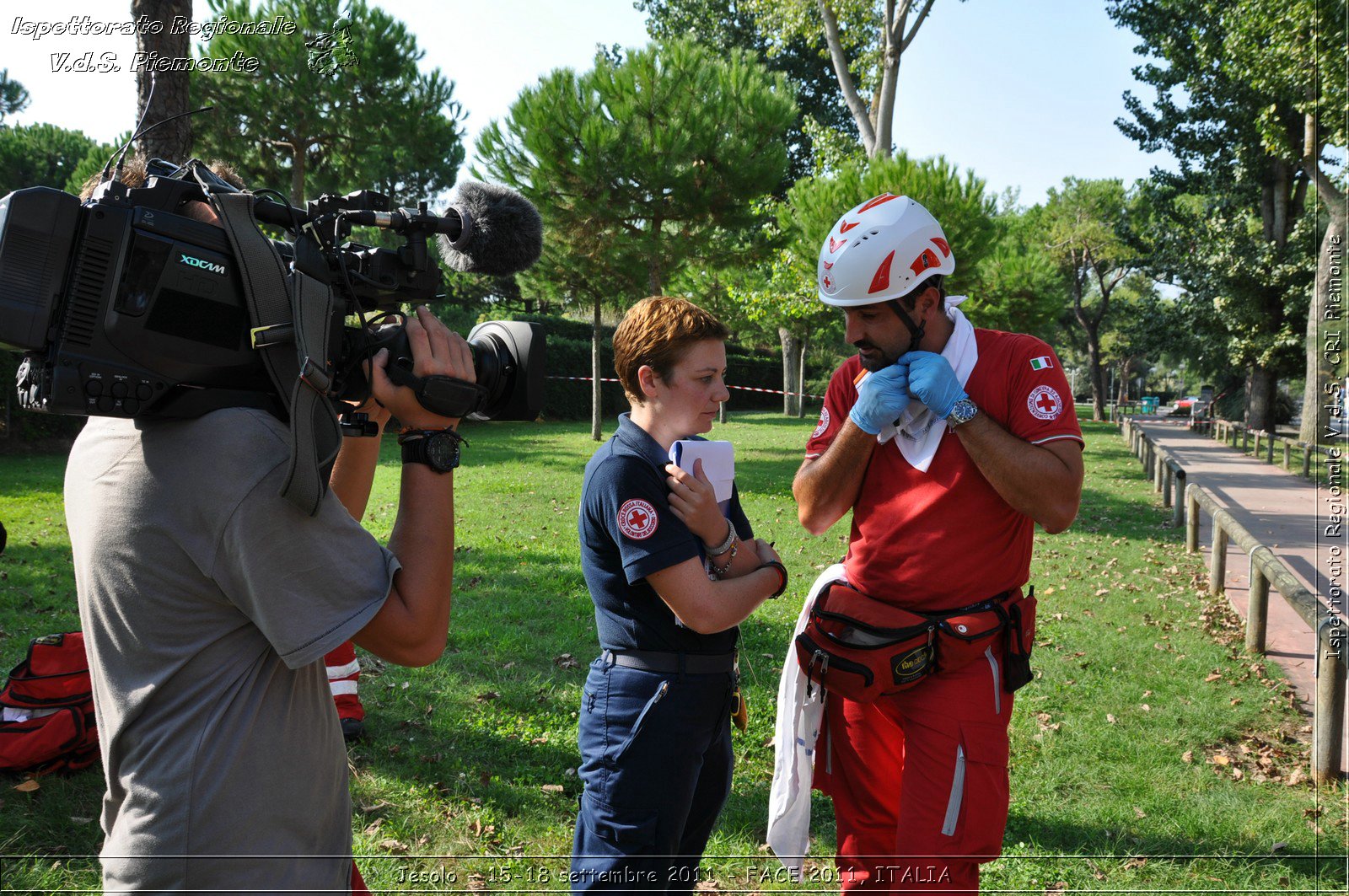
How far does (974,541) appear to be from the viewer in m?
2.57

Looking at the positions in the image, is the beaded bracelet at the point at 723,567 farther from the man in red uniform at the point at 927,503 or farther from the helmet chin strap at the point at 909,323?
the helmet chin strap at the point at 909,323

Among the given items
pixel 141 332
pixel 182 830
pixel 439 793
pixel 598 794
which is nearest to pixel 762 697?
pixel 439 793

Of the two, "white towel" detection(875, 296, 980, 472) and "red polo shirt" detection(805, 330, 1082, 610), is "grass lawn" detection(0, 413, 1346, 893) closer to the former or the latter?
"red polo shirt" detection(805, 330, 1082, 610)

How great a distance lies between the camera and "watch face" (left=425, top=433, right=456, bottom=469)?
151 cm

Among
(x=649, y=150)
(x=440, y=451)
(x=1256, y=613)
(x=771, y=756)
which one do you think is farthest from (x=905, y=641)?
(x=649, y=150)

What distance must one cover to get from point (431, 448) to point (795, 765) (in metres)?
1.84

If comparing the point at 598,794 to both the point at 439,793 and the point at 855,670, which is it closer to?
the point at 855,670

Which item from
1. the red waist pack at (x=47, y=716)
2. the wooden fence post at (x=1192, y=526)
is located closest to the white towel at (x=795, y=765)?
the red waist pack at (x=47, y=716)

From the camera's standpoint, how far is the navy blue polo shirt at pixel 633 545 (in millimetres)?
2197

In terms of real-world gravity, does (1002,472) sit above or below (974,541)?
above

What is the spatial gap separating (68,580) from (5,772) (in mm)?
4304

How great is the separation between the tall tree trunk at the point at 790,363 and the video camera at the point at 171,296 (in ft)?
98.1

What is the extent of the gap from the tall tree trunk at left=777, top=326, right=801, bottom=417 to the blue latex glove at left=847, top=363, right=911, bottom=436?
28.7m

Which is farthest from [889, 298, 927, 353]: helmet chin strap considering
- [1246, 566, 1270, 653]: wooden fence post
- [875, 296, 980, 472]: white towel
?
[1246, 566, 1270, 653]: wooden fence post
